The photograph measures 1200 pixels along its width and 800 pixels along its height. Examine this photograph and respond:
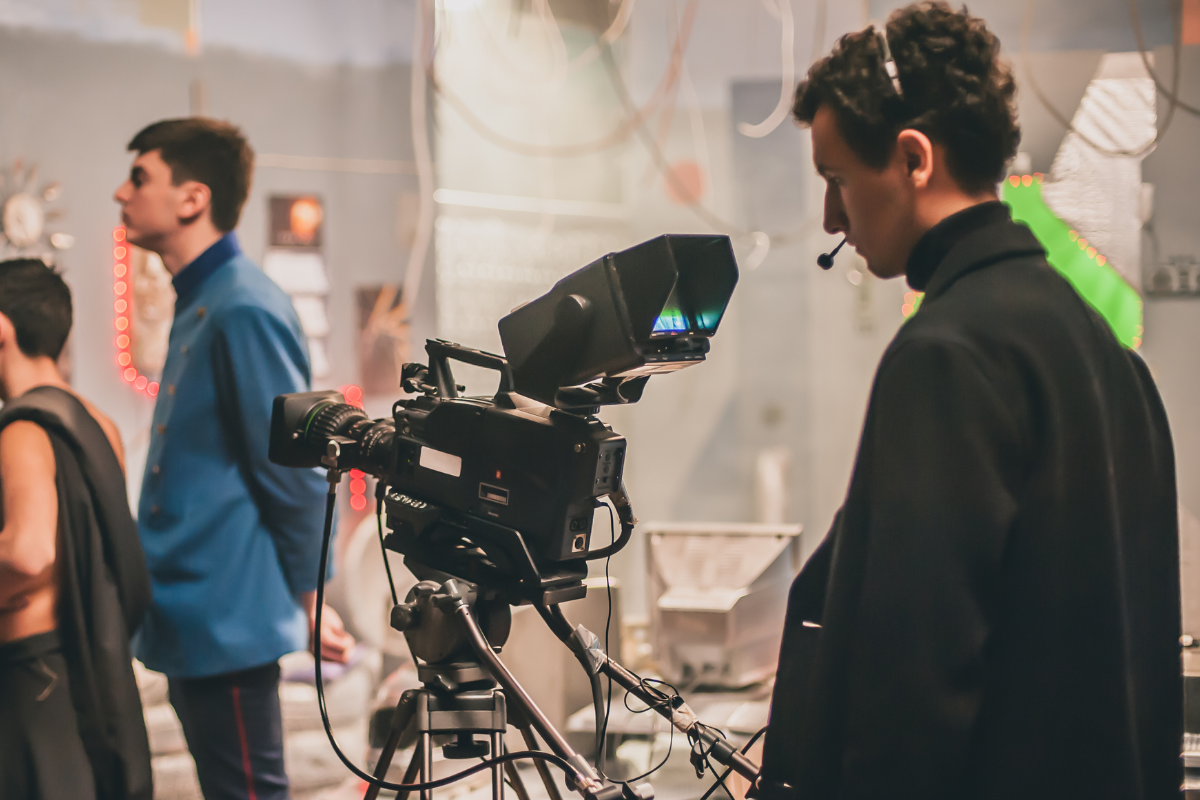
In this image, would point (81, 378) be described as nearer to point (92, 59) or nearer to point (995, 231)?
point (92, 59)

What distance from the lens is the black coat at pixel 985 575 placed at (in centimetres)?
75

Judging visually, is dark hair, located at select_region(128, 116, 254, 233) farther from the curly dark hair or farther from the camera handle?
the curly dark hair

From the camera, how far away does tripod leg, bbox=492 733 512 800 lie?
1101 millimetres

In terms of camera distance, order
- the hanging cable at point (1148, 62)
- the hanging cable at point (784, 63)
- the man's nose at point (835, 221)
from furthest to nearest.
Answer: the hanging cable at point (784, 63)
the hanging cable at point (1148, 62)
the man's nose at point (835, 221)

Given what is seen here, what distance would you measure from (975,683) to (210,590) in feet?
4.43

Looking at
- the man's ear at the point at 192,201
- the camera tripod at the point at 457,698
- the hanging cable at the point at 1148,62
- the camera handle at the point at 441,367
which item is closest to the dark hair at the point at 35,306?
the man's ear at the point at 192,201

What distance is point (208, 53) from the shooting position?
9.24ft

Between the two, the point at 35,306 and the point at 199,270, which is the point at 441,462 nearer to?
the point at 199,270

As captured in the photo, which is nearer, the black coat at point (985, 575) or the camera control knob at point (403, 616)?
the black coat at point (985, 575)

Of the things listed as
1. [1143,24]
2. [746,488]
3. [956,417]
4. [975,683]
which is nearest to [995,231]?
[956,417]

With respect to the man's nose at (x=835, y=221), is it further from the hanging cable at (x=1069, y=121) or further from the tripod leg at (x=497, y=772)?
the hanging cable at (x=1069, y=121)

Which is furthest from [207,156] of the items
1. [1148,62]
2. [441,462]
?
[1148,62]

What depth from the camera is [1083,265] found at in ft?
8.75

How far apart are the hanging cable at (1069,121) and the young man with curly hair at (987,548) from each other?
209 cm
